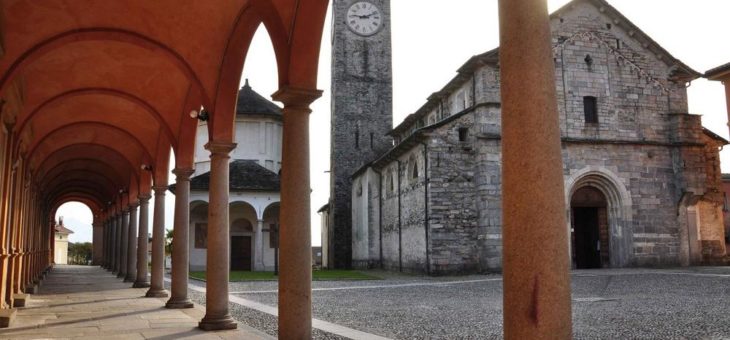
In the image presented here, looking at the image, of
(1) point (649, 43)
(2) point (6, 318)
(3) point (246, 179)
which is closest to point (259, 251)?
(3) point (246, 179)

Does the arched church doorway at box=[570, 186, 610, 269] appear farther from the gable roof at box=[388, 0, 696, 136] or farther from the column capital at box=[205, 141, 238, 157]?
the column capital at box=[205, 141, 238, 157]

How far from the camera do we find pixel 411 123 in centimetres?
3581

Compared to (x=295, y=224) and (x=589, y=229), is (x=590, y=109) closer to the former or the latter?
(x=589, y=229)

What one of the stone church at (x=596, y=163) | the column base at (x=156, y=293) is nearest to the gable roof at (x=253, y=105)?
the stone church at (x=596, y=163)

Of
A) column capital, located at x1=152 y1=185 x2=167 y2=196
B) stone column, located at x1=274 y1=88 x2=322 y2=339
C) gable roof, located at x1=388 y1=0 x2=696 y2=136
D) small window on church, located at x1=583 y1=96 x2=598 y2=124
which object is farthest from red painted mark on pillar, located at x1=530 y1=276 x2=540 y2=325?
small window on church, located at x1=583 y1=96 x2=598 y2=124

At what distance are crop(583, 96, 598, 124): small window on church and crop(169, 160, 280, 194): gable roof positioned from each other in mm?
15967

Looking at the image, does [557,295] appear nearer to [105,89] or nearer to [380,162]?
[105,89]

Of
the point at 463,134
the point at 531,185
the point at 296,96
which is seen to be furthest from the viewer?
the point at 463,134

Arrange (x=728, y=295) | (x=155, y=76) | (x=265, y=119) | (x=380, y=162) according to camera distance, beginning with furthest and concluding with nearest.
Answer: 1. (x=265, y=119)
2. (x=380, y=162)
3. (x=728, y=295)
4. (x=155, y=76)

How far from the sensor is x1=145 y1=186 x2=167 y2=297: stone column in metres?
14.2

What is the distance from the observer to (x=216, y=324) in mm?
8555

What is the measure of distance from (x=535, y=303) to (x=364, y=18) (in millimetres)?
35141

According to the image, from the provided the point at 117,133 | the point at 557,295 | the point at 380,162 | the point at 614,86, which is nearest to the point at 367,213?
the point at 380,162

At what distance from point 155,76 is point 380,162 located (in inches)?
824
